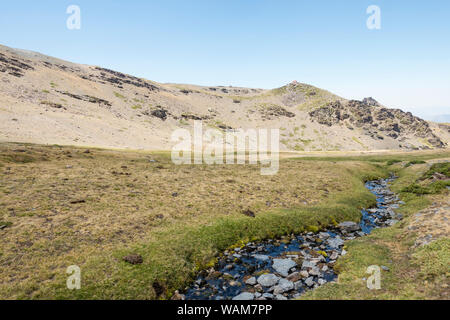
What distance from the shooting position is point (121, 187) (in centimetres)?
2828

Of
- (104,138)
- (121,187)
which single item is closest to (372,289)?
(121,187)

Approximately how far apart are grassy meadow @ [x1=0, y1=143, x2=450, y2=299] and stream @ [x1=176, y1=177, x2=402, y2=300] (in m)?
1.01

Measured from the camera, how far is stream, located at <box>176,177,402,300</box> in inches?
549

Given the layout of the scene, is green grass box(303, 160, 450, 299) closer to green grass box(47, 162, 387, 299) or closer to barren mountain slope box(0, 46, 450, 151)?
green grass box(47, 162, 387, 299)

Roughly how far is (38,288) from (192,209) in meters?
14.1

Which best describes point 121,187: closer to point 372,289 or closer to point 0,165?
point 0,165

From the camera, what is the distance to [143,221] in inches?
811

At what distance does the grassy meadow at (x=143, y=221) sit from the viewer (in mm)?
13414

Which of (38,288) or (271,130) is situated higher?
(271,130)

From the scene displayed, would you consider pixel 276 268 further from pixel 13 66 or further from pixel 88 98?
pixel 13 66

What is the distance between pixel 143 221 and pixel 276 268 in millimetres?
12730

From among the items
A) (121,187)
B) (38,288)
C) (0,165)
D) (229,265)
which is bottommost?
(229,265)
